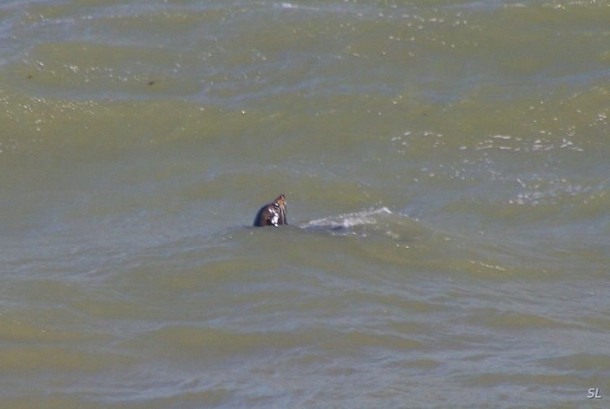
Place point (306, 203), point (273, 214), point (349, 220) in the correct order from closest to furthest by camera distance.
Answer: point (273, 214), point (349, 220), point (306, 203)

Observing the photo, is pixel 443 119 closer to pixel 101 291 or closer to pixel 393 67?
pixel 393 67

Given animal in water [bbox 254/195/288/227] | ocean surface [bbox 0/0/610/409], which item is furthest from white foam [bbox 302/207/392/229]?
animal in water [bbox 254/195/288/227]

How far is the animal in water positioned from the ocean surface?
9cm

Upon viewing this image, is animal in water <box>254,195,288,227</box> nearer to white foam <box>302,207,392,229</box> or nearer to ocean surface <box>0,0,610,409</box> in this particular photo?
ocean surface <box>0,0,610,409</box>

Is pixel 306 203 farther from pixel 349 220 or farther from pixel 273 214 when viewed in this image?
pixel 273 214

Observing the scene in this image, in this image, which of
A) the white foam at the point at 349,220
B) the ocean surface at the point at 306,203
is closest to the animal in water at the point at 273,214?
the ocean surface at the point at 306,203

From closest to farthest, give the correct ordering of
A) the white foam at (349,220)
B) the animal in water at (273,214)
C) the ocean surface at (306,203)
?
1. the ocean surface at (306,203)
2. the animal in water at (273,214)
3. the white foam at (349,220)

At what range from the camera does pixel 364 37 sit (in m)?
11.5

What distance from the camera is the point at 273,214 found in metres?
7.75

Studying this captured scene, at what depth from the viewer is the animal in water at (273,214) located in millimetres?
7746

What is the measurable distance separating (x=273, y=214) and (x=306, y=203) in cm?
100

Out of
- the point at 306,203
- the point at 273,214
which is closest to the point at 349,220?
the point at 273,214

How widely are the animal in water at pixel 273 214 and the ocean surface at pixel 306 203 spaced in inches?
3.6

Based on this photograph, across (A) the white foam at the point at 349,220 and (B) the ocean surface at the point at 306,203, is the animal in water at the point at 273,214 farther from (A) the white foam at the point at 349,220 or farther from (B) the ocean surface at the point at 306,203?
(A) the white foam at the point at 349,220
